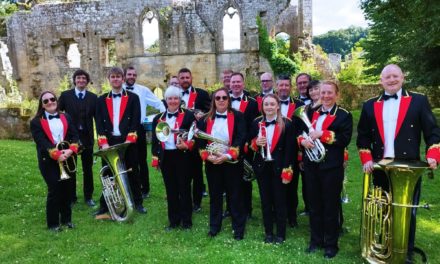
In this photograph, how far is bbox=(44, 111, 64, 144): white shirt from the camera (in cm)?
556

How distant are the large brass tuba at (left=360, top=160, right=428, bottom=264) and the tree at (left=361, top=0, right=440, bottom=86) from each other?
5338mm

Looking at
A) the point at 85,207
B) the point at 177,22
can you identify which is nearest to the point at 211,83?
the point at 177,22

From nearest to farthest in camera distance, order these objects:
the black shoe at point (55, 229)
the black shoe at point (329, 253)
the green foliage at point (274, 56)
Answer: the black shoe at point (329, 253)
the black shoe at point (55, 229)
the green foliage at point (274, 56)

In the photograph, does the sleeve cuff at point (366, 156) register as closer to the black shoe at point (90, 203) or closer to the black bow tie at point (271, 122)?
the black bow tie at point (271, 122)

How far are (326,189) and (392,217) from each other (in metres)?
0.78

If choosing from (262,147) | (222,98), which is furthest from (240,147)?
(222,98)

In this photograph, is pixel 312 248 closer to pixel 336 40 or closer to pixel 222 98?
pixel 222 98

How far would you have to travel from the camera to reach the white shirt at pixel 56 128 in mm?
5559

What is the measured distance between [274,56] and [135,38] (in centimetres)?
852

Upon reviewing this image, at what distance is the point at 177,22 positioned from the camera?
23219 mm

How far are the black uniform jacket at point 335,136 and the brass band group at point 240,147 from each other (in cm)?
1

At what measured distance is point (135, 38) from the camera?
943 inches

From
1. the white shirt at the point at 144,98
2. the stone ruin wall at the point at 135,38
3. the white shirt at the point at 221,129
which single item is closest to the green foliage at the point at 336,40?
the stone ruin wall at the point at 135,38

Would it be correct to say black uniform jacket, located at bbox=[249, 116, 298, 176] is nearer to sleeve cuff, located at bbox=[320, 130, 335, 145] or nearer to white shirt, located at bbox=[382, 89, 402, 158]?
sleeve cuff, located at bbox=[320, 130, 335, 145]
